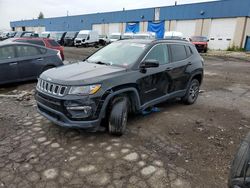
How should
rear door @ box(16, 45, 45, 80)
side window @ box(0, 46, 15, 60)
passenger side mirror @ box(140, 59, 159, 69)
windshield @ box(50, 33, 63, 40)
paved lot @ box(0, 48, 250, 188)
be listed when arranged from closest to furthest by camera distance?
1. paved lot @ box(0, 48, 250, 188)
2. passenger side mirror @ box(140, 59, 159, 69)
3. side window @ box(0, 46, 15, 60)
4. rear door @ box(16, 45, 45, 80)
5. windshield @ box(50, 33, 63, 40)

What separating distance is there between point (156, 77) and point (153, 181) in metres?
2.29

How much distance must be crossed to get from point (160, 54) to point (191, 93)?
5.91 feet

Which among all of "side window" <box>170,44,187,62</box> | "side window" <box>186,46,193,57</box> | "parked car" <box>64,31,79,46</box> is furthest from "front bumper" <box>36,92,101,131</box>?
"parked car" <box>64,31,79,46</box>

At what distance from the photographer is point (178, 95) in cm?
558

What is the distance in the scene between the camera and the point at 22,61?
7395 millimetres

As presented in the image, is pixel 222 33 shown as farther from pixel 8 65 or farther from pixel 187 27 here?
pixel 8 65

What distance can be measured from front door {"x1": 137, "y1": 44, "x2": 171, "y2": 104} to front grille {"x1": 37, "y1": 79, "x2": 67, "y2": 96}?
1.41 meters

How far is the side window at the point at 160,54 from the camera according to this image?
465cm

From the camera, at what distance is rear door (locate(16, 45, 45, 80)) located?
24.4 feet

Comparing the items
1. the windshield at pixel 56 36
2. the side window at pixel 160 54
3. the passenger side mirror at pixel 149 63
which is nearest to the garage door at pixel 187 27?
the windshield at pixel 56 36

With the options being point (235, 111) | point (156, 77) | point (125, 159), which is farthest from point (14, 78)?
point (235, 111)

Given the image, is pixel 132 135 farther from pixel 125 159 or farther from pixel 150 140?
pixel 125 159

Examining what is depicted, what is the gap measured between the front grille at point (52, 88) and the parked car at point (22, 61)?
12.1 feet

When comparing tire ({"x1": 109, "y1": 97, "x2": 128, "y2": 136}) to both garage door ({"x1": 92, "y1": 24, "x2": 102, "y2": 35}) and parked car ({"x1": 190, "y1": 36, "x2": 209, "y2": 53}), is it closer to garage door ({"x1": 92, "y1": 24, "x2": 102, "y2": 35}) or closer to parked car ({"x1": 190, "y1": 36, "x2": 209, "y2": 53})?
parked car ({"x1": 190, "y1": 36, "x2": 209, "y2": 53})
